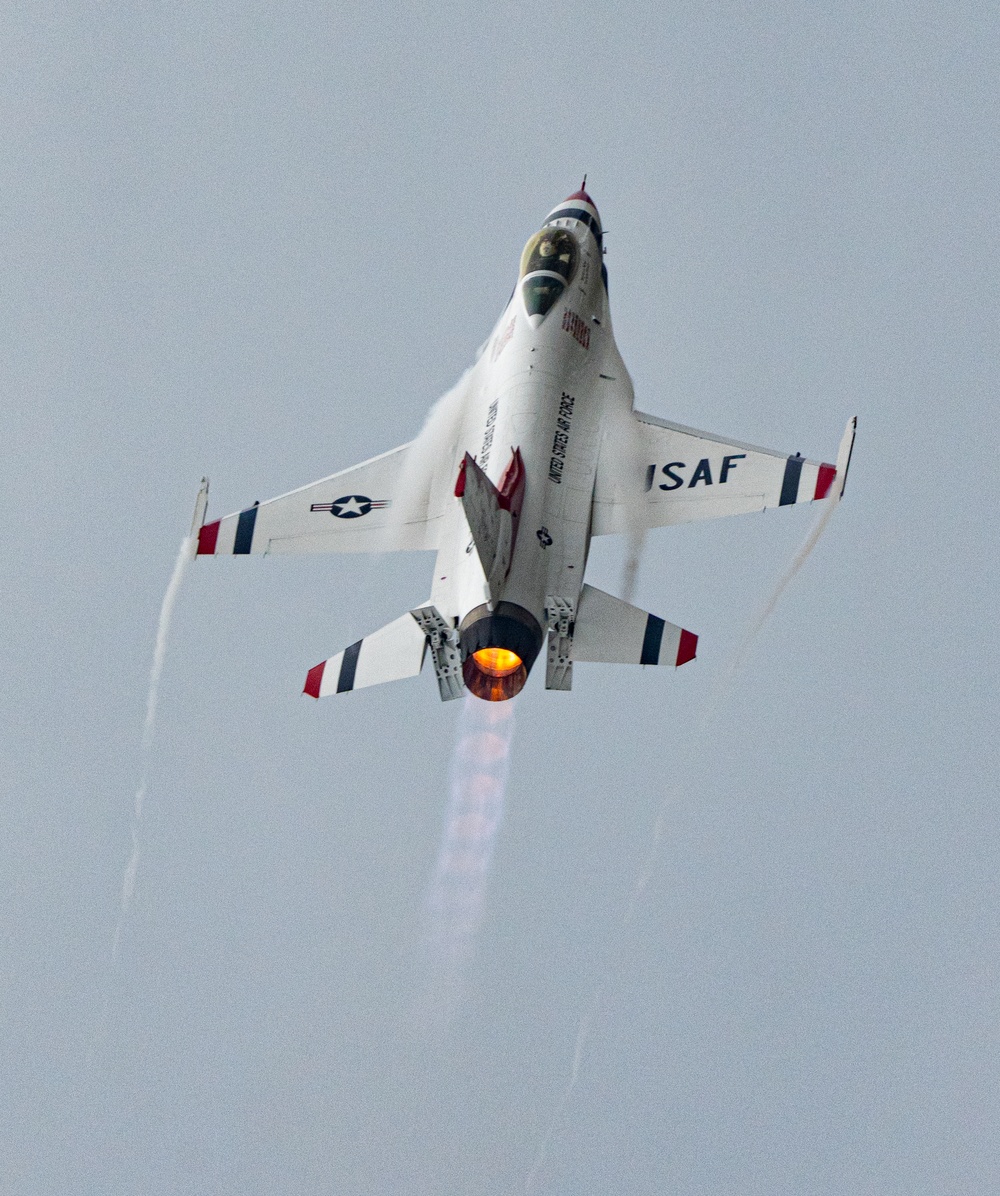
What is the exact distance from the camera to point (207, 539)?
4012cm

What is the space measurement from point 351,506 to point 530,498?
15.4 feet

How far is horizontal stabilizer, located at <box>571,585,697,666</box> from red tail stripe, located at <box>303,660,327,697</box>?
4762 millimetres

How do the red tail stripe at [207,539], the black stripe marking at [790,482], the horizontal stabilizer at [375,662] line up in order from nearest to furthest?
the horizontal stabilizer at [375,662]
the black stripe marking at [790,482]
the red tail stripe at [207,539]

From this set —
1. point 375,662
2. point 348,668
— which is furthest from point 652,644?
point 348,668

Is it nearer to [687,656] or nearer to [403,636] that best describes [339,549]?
[403,636]

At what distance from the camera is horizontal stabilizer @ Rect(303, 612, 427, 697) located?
36.1 metres

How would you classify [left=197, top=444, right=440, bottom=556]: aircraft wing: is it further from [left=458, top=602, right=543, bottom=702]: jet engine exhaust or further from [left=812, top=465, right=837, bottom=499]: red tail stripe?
[left=812, top=465, right=837, bottom=499]: red tail stripe

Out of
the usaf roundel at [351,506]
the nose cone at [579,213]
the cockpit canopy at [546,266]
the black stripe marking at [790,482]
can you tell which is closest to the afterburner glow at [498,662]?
the usaf roundel at [351,506]

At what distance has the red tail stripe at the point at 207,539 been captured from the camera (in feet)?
131

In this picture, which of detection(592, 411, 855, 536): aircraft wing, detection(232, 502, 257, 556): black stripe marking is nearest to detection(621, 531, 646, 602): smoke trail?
detection(592, 411, 855, 536): aircraft wing

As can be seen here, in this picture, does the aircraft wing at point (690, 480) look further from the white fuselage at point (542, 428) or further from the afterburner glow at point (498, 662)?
the afterburner glow at point (498, 662)

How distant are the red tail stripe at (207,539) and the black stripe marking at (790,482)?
11.4 metres

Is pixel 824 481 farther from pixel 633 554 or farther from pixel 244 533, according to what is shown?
pixel 244 533

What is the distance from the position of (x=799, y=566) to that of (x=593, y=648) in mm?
4508
